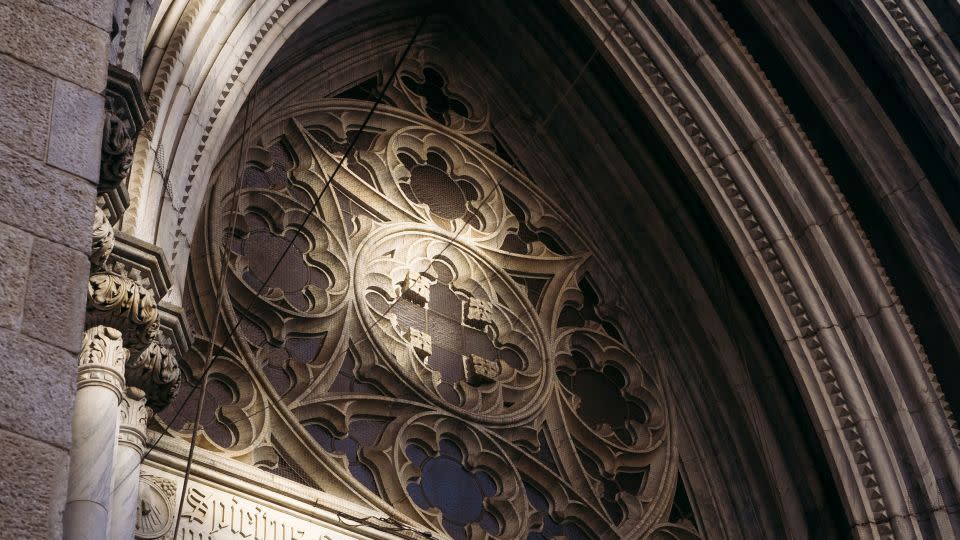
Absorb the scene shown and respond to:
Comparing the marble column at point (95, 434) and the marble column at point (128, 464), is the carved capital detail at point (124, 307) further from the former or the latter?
the marble column at point (128, 464)

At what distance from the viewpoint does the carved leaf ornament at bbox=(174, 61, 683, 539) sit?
8.86 metres

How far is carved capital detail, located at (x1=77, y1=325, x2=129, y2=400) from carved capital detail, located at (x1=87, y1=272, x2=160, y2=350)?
45 mm

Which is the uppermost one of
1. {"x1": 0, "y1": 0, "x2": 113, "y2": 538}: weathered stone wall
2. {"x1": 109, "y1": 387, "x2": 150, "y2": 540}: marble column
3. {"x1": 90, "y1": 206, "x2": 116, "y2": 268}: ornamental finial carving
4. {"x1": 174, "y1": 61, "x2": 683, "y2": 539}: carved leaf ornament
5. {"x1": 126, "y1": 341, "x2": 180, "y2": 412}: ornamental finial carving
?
{"x1": 174, "y1": 61, "x2": 683, "y2": 539}: carved leaf ornament

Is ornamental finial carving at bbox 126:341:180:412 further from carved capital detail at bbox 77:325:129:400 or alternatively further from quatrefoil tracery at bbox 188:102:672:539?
quatrefoil tracery at bbox 188:102:672:539

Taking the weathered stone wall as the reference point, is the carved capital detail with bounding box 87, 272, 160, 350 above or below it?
above

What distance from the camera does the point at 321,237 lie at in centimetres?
975

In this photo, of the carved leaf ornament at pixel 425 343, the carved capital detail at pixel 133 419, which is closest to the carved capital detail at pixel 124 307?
the carved capital detail at pixel 133 419

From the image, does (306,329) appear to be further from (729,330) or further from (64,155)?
(64,155)

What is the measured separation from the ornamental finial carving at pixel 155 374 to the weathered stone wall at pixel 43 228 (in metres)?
2.48

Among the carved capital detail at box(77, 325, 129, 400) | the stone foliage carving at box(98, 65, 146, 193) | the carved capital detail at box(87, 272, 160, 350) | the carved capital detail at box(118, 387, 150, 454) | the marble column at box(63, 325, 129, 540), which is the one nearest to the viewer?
the stone foliage carving at box(98, 65, 146, 193)

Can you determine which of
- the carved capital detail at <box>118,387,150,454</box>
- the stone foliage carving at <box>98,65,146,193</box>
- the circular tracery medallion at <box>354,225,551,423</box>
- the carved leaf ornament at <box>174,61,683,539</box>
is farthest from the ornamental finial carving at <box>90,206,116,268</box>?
the circular tracery medallion at <box>354,225,551,423</box>

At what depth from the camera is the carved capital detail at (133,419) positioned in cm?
614

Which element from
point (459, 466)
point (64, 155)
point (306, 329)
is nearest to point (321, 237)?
point (306, 329)

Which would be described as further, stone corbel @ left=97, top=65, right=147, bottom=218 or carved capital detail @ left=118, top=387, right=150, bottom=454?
carved capital detail @ left=118, top=387, right=150, bottom=454
